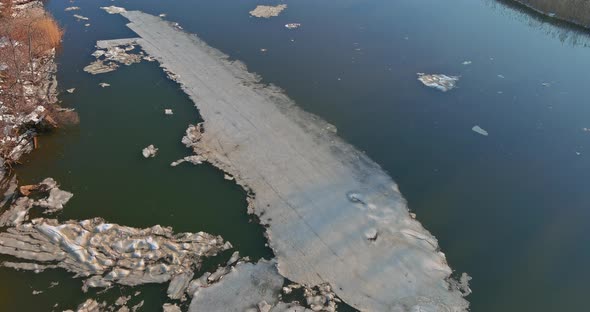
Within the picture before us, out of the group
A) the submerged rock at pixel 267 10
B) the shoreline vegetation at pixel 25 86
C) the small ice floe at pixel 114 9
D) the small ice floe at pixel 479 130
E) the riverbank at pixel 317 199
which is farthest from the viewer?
the small ice floe at pixel 114 9

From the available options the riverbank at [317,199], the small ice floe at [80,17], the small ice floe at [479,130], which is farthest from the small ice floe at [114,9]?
the small ice floe at [479,130]

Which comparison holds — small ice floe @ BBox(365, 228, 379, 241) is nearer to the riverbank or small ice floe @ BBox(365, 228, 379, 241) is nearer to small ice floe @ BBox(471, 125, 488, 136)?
the riverbank

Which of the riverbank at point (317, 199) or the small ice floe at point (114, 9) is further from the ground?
the small ice floe at point (114, 9)

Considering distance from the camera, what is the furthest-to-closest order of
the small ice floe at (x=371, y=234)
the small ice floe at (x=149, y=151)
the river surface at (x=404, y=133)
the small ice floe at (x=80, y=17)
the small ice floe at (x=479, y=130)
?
the small ice floe at (x=80, y=17) < the small ice floe at (x=479, y=130) < the small ice floe at (x=149, y=151) < the small ice floe at (x=371, y=234) < the river surface at (x=404, y=133)

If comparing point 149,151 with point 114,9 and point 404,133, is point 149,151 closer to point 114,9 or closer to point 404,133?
point 404,133

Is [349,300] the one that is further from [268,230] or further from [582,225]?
[582,225]

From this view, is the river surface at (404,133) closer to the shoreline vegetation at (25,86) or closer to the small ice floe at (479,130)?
the small ice floe at (479,130)

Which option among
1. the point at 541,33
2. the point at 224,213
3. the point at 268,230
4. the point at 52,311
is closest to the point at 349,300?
the point at 268,230
